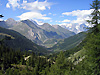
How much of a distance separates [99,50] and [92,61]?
252 centimetres

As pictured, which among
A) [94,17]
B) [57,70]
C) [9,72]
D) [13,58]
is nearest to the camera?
[94,17]

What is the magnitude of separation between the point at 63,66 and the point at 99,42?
13.9 metres

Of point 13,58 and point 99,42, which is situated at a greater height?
point 99,42

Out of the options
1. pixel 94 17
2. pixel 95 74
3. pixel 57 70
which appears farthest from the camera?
pixel 57 70

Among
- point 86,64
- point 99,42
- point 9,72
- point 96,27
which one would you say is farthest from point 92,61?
point 9,72

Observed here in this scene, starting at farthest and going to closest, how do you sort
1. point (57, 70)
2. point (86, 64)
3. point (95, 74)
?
point (57, 70) < point (86, 64) < point (95, 74)

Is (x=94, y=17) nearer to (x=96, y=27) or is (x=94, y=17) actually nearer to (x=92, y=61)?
(x=96, y=27)

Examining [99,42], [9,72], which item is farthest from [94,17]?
[9,72]

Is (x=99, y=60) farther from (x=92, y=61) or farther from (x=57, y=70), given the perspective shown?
(x=57, y=70)

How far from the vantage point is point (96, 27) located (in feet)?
71.6

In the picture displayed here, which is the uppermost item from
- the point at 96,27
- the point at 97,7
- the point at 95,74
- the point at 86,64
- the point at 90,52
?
the point at 97,7

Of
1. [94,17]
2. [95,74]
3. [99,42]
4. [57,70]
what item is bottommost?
[57,70]

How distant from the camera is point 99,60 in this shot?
1973cm

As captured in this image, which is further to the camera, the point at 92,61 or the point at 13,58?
the point at 13,58
